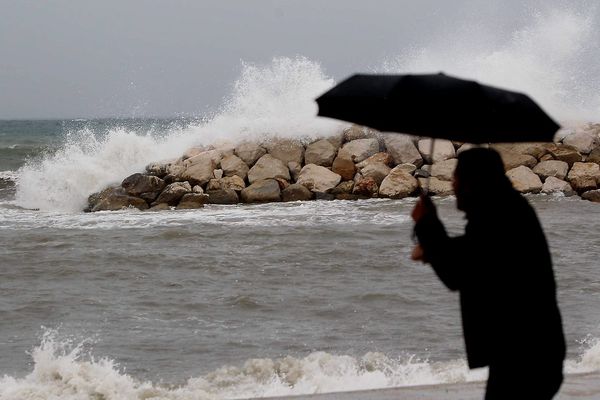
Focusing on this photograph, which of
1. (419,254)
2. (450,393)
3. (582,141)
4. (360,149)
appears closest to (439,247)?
(419,254)

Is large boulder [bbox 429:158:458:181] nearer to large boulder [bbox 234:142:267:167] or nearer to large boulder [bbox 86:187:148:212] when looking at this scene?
large boulder [bbox 234:142:267:167]

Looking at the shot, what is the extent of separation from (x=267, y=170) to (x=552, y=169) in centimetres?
546

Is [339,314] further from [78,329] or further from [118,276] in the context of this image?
[118,276]

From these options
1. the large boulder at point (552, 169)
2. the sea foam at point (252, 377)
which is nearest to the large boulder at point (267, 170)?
the large boulder at point (552, 169)

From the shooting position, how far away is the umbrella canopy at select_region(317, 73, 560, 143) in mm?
3350

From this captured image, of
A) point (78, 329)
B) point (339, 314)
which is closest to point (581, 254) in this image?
point (339, 314)

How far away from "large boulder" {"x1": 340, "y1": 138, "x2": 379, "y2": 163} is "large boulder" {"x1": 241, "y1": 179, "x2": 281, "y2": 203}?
1.71 metres

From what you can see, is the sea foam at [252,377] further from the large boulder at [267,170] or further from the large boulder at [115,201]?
the large boulder at [267,170]

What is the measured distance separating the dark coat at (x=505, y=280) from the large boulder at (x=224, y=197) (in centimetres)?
1546

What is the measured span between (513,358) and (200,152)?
17995 mm

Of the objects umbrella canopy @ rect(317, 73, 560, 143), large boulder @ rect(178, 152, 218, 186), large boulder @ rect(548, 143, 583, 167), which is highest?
umbrella canopy @ rect(317, 73, 560, 143)

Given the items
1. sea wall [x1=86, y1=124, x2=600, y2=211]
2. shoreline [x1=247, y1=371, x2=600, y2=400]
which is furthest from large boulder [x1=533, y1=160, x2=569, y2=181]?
shoreline [x1=247, y1=371, x2=600, y2=400]

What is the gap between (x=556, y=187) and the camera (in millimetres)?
18406

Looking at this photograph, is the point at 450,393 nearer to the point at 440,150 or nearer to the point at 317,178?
the point at 317,178
